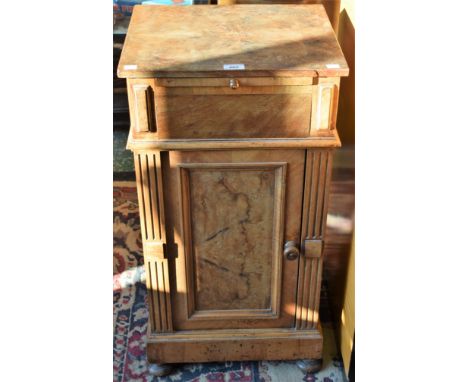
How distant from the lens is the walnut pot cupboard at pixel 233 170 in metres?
1.18

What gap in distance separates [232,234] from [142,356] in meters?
0.52

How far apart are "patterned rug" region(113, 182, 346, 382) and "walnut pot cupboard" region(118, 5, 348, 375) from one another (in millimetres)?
51

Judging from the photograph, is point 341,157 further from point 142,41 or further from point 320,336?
point 142,41

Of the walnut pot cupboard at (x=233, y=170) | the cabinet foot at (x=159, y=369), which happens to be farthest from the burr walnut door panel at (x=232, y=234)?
the cabinet foot at (x=159, y=369)

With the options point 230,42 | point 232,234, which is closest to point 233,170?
point 232,234

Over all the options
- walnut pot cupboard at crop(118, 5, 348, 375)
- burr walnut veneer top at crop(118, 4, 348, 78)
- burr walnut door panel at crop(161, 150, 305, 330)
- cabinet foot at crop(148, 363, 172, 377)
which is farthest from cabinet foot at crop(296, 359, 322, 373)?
burr walnut veneer top at crop(118, 4, 348, 78)

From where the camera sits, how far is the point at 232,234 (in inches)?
54.1

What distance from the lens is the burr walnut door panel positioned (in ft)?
4.22

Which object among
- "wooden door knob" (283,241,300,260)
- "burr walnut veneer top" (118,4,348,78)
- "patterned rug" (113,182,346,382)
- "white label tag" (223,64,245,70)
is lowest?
"patterned rug" (113,182,346,382)

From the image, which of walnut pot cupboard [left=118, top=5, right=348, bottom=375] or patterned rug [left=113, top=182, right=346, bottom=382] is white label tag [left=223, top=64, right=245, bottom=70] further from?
patterned rug [left=113, top=182, right=346, bottom=382]

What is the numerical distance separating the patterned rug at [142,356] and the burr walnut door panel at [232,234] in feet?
0.50

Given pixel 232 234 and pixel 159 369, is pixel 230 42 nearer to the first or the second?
pixel 232 234
